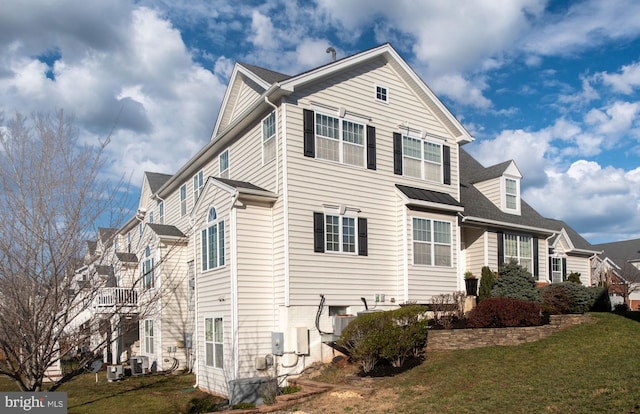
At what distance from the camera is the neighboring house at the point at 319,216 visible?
15656 mm

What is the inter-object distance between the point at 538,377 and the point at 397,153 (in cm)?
923

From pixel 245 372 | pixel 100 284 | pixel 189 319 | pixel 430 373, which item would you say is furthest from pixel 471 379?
pixel 189 319

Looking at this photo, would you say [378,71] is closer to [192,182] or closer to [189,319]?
[192,182]

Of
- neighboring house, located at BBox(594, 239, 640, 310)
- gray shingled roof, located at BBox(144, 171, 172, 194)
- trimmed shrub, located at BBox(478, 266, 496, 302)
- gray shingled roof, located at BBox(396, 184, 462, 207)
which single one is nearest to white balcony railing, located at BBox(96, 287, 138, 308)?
gray shingled roof, located at BBox(396, 184, 462, 207)

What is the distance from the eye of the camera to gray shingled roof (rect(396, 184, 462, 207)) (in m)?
18.1

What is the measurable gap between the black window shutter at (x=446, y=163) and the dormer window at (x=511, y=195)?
13.9 ft

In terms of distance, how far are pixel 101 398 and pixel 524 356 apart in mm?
12421

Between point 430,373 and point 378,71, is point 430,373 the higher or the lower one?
the lower one

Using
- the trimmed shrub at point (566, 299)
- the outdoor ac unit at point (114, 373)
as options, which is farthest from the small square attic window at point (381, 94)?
the outdoor ac unit at point (114, 373)

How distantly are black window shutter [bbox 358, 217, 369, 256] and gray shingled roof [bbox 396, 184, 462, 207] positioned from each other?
183cm

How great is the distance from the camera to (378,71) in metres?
18.6

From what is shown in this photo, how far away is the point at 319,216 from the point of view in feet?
53.6

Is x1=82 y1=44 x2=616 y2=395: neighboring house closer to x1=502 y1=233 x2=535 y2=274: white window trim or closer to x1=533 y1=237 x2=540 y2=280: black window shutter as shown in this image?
x1=502 y1=233 x2=535 y2=274: white window trim

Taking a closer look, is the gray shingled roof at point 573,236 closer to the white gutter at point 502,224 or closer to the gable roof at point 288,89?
the white gutter at point 502,224
